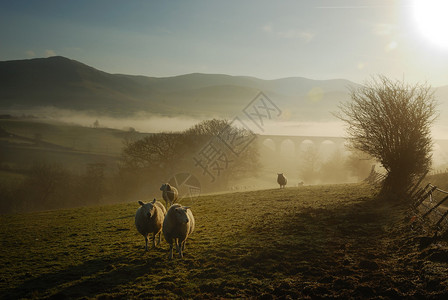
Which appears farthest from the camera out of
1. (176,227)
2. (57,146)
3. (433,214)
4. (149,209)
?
(57,146)

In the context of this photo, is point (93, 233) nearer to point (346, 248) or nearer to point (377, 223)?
point (346, 248)

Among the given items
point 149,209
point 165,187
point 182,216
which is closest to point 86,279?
point 149,209

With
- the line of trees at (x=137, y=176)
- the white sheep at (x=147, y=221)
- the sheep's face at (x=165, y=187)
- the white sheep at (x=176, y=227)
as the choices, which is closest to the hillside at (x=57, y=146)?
the line of trees at (x=137, y=176)

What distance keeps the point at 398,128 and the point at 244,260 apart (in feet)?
55.6

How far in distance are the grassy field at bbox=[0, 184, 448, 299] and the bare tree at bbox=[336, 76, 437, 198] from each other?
4830 mm

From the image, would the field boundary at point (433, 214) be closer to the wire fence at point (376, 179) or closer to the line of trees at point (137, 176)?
the wire fence at point (376, 179)

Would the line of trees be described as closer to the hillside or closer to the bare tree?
the hillside

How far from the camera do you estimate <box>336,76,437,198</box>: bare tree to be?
21078 mm

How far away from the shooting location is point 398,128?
21500 millimetres

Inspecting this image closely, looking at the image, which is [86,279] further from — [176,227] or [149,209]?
[149,209]

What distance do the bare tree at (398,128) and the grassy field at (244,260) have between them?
4.83 metres

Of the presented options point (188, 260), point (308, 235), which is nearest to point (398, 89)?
point (308, 235)

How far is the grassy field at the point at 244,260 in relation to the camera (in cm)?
864

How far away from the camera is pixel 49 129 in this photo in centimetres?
12238
